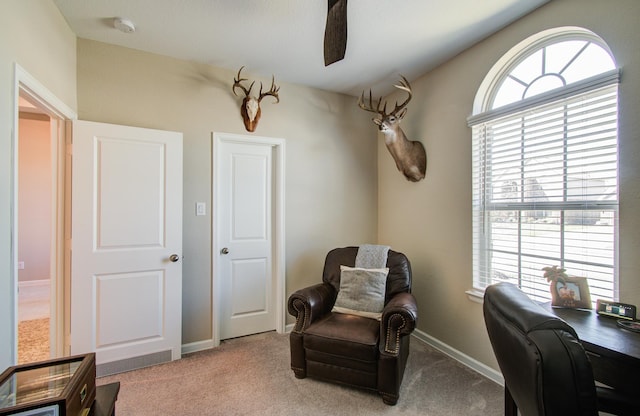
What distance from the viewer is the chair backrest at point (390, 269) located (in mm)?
2496

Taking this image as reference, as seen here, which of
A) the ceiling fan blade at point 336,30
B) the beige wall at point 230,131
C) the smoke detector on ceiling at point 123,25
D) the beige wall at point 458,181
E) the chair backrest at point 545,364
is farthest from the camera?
the beige wall at point 230,131

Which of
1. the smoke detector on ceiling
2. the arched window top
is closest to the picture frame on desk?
the arched window top

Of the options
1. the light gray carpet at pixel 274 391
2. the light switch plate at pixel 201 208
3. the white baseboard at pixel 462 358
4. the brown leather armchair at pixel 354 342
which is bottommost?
the light gray carpet at pixel 274 391

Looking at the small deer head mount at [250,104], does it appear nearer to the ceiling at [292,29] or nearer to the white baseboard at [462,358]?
the ceiling at [292,29]

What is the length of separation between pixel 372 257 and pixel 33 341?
3.37 meters

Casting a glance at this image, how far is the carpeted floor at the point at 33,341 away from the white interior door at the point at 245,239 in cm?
154

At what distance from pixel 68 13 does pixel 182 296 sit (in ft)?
7.54

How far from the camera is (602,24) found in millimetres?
1643

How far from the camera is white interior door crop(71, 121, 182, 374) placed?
2.21 metres

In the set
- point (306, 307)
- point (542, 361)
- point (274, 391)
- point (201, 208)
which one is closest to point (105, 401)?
point (274, 391)

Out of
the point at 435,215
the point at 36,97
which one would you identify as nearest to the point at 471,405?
the point at 435,215

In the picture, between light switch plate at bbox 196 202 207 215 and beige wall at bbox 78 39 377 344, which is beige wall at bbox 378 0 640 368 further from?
light switch plate at bbox 196 202 207 215

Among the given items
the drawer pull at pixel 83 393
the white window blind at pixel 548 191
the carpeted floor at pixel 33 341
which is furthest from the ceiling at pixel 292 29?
the carpeted floor at pixel 33 341

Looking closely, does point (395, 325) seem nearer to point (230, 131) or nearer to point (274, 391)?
point (274, 391)
